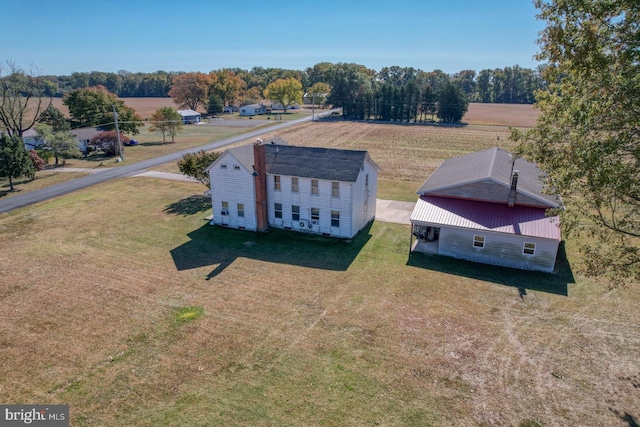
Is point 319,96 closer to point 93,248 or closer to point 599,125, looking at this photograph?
point 93,248

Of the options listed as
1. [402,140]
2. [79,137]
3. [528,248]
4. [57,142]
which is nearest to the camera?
[528,248]

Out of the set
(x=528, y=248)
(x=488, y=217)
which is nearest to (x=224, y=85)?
(x=488, y=217)

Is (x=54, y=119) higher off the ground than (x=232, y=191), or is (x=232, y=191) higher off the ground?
(x=54, y=119)

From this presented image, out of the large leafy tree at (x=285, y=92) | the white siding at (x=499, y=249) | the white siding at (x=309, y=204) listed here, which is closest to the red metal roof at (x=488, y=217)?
the white siding at (x=499, y=249)

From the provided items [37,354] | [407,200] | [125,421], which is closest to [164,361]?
[125,421]

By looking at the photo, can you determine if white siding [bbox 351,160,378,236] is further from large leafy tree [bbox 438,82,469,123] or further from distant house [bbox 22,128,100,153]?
large leafy tree [bbox 438,82,469,123]

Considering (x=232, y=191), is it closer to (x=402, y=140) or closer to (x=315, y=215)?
(x=315, y=215)
